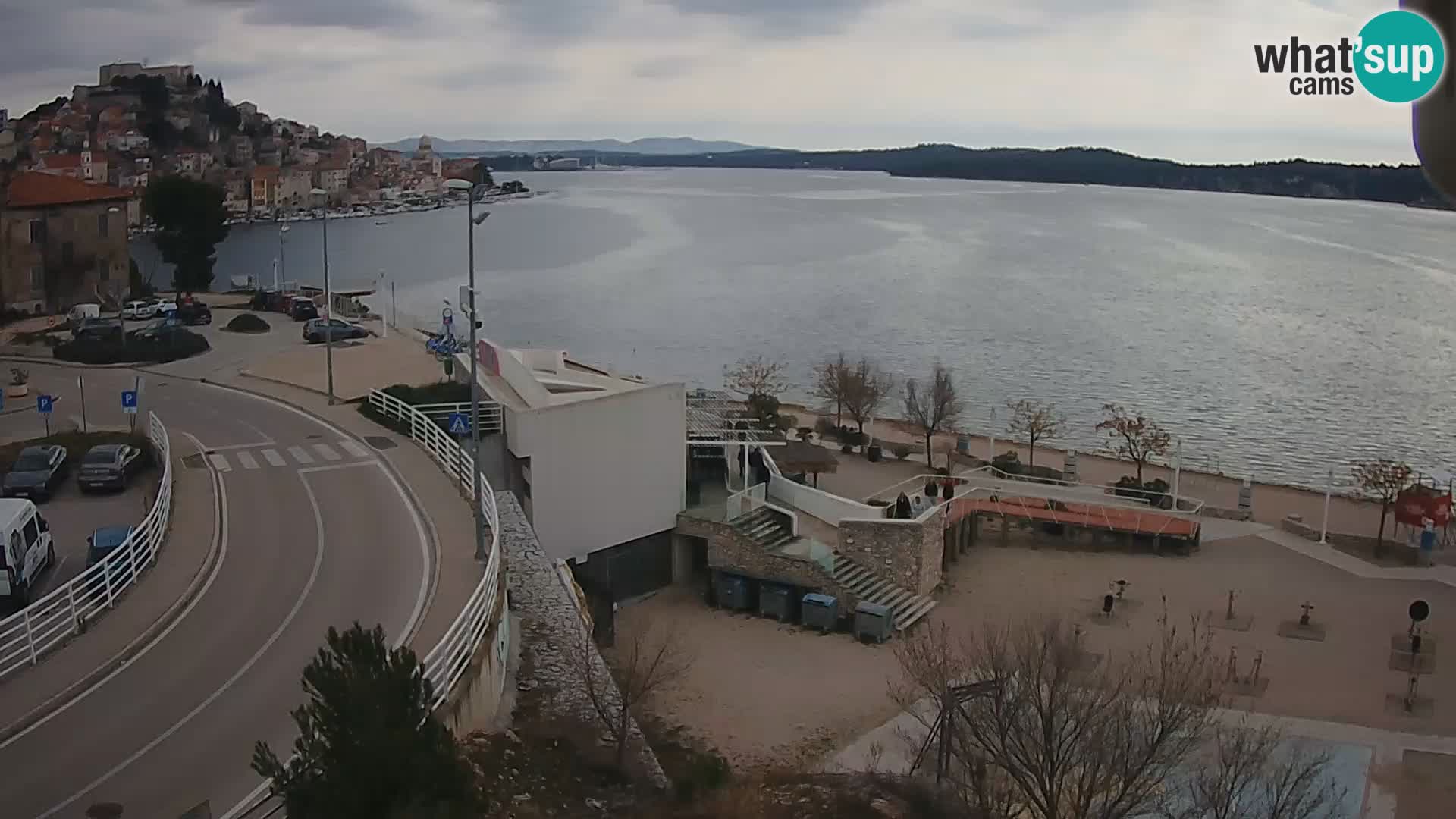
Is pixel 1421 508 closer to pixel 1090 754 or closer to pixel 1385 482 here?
pixel 1385 482

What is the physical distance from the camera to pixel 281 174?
19975 centimetres

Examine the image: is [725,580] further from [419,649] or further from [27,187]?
[27,187]

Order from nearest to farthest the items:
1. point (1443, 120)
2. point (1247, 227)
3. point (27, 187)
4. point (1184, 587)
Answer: point (1443, 120) < point (1184, 587) < point (27, 187) < point (1247, 227)

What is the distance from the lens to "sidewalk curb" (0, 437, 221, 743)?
11.5 m

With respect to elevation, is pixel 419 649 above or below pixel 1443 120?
below

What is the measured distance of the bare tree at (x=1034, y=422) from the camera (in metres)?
42.6

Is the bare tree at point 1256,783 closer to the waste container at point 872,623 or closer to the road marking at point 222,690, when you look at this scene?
the waste container at point 872,623

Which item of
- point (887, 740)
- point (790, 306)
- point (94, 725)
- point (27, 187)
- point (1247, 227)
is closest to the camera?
point (94, 725)

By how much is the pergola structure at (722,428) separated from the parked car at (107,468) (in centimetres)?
1152

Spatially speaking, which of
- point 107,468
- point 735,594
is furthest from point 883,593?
point 107,468

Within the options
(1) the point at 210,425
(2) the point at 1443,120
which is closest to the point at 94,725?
(2) the point at 1443,120

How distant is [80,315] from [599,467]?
92.5 ft

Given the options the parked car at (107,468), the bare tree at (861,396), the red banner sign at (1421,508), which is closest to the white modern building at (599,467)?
the parked car at (107,468)

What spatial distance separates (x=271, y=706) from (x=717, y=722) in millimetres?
7956
